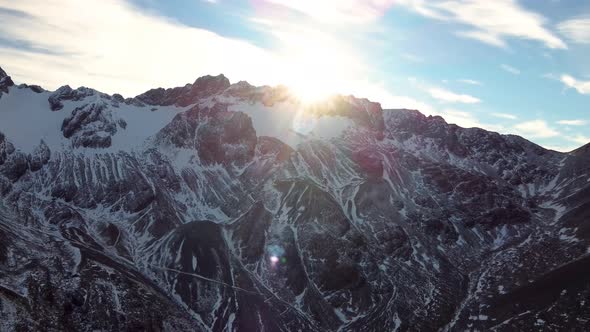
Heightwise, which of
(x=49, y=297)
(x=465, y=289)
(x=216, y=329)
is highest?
(x=465, y=289)

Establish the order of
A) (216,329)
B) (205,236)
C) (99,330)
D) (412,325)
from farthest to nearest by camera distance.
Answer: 1. (205,236)
2. (412,325)
3. (216,329)
4. (99,330)

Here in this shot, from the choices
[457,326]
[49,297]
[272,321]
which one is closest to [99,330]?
[49,297]

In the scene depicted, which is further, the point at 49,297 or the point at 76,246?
the point at 76,246

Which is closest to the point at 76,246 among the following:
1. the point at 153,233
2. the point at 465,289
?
the point at 153,233

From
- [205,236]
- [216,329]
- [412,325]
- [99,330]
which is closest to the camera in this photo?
[99,330]

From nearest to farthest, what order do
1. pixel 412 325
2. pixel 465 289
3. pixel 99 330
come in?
pixel 99 330
pixel 412 325
pixel 465 289

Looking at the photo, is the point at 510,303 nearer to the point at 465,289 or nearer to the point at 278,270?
the point at 465,289

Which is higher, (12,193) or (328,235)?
(328,235)

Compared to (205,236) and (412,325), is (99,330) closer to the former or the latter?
(205,236)

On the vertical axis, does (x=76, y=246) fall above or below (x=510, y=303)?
below
